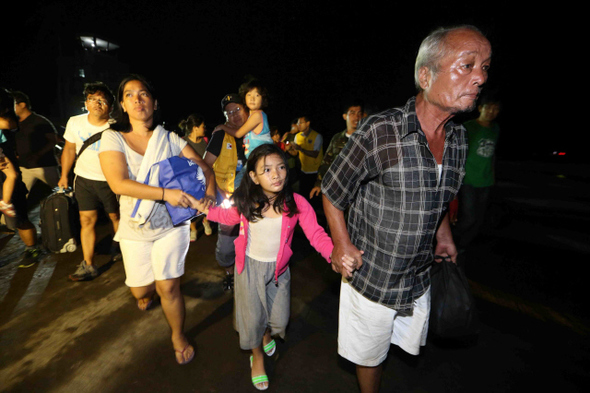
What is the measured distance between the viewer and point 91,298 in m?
3.24

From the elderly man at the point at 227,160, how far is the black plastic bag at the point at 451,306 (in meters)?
2.01

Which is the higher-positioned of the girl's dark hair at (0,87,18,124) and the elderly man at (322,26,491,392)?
the girl's dark hair at (0,87,18,124)

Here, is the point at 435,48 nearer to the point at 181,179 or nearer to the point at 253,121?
the point at 181,179

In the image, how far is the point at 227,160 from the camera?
10.3 feet

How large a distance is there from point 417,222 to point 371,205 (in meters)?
0.26

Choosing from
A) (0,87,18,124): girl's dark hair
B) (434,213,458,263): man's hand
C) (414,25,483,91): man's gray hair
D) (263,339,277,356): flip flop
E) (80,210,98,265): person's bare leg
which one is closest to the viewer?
(414,25,483,91): man's gray hair

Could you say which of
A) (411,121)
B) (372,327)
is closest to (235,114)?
(411,121)

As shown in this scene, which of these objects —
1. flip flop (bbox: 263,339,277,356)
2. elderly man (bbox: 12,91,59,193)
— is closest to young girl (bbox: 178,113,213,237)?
elderly man (bbox: 12,91,59,193)

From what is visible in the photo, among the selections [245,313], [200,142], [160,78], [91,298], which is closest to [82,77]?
[160,78]

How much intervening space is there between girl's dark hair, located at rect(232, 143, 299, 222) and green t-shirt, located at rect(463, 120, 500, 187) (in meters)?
3.11

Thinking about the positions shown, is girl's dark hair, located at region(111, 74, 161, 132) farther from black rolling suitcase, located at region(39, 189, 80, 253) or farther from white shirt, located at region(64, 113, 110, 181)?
black rolling suitcase, located at region(39, 189, 80, 253)

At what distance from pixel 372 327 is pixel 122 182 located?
185 cm

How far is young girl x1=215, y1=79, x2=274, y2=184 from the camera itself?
3.11 m

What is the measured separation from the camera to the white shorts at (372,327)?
5.70ft
